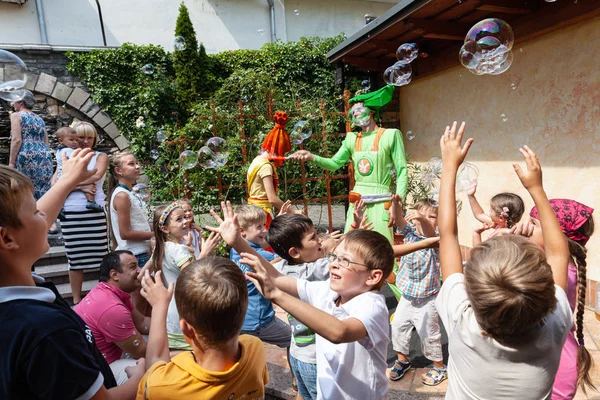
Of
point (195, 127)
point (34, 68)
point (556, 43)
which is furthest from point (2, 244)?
point (34, 68)

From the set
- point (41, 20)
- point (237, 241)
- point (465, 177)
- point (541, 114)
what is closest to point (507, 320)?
point (237, 241)

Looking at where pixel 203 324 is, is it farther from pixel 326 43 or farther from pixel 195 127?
pixel 326 43

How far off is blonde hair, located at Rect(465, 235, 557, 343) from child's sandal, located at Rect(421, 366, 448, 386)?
1.77 meters

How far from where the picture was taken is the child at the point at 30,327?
36.4 inches

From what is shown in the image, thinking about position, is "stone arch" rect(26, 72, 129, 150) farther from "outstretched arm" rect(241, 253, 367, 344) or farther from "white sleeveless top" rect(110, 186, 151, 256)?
"outstretched arm" rect(241, 253, 367, 344)

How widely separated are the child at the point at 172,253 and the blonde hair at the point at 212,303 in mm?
1398

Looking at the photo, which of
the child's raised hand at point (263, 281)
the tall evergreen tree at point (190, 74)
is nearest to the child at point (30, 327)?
the child's raised hand at point (263, 281)

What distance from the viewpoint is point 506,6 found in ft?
13.9

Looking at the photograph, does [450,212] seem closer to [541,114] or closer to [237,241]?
[237,241]

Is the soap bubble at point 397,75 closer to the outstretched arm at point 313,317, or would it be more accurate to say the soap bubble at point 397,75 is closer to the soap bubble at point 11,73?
the soap bubble at point 11,73

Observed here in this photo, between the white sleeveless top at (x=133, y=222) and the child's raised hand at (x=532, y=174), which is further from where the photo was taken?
the white sleeveless top at (x=133, y=222)

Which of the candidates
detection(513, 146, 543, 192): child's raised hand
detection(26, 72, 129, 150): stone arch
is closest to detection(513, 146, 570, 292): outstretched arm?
detection(513, 146, 543, 192): child's raised hand

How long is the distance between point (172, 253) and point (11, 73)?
168 centimetres

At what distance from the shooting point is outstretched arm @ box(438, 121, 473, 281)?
1539 millimetres
